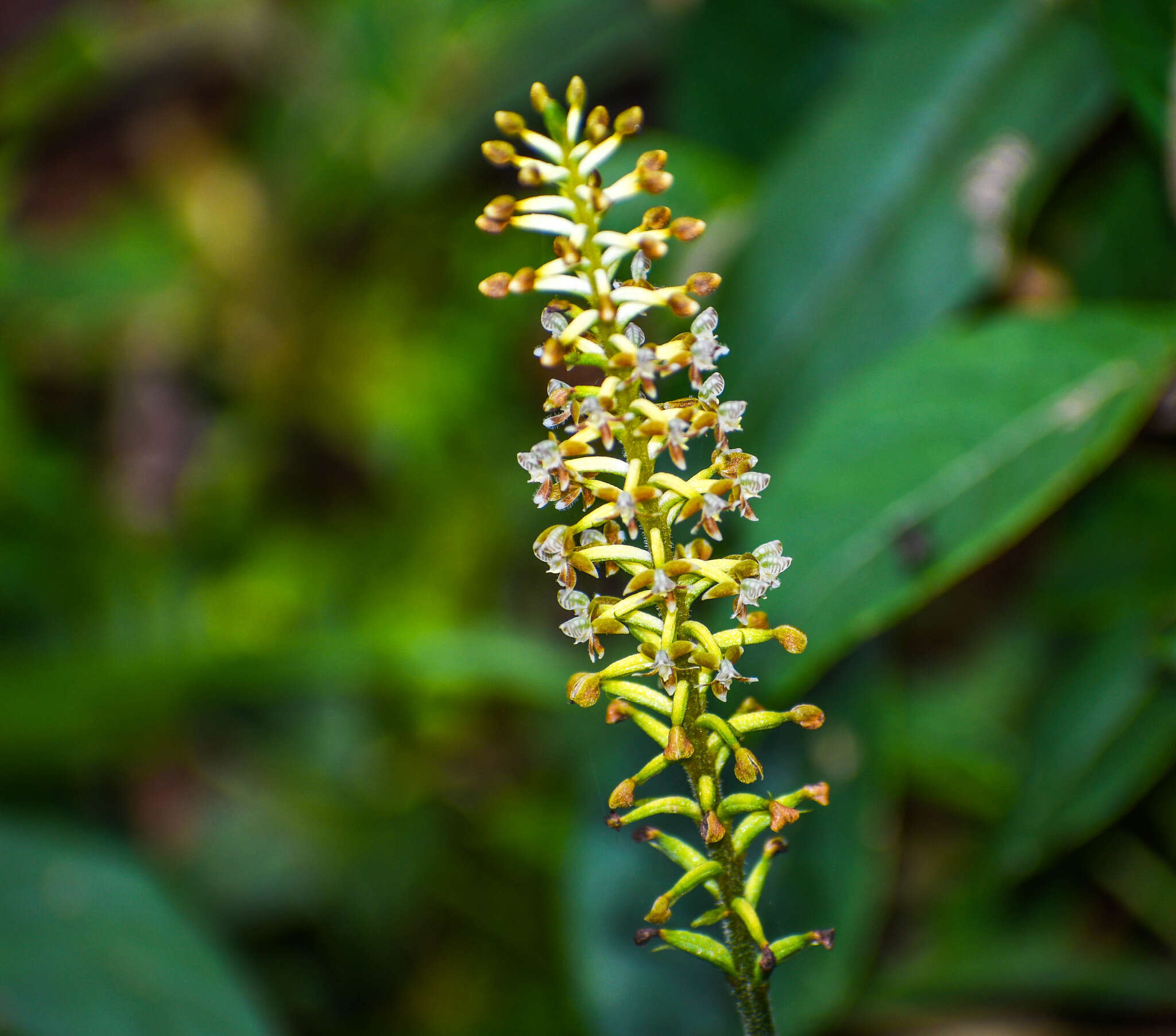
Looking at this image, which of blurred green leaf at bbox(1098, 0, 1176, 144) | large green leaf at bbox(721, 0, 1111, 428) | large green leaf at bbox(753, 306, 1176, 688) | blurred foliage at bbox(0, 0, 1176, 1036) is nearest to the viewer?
large green leaf at bbox(753, 306, 1176, 688)

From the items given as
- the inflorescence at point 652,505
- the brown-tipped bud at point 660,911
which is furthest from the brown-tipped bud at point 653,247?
the brown-tipped bud at point 660,911

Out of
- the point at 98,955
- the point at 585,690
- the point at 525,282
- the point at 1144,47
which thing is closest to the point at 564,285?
the point at 525,282

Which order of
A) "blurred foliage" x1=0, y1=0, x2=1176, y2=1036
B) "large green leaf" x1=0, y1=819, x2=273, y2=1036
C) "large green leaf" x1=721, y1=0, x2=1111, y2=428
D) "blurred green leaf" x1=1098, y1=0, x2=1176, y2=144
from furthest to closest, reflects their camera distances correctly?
"large green leaf" x1=0, y1=819, x2=273, y2=1036, "large green leaf" x1=721, y1=0, x2=1111, y2=428, "blurred foliage" x1=0, y1=0, x2=1176, y2=1036, "blurred green leaf" x1=1098, y1=0, x2=1176, y2=144

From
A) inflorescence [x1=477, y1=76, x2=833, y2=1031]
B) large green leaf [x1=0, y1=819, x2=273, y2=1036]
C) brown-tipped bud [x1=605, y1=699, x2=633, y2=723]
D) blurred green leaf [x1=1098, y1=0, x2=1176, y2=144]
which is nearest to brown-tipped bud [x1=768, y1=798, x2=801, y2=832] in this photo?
inflorescence [x1=477, y1=76, x2=833, y2=1031]

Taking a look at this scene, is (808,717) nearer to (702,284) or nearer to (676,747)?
(676,747)

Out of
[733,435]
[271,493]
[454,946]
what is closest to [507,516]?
[271,493]

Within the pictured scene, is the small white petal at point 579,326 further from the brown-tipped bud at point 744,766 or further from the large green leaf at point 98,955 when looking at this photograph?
the large green leaf at point 98,955

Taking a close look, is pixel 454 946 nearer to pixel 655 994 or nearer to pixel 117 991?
pixel 117 991

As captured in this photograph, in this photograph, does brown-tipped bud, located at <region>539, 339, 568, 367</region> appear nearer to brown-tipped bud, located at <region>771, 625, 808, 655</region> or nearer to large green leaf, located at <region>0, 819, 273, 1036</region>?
brown-tipped bud, located at <region>771, 625, 808, 655</region>
